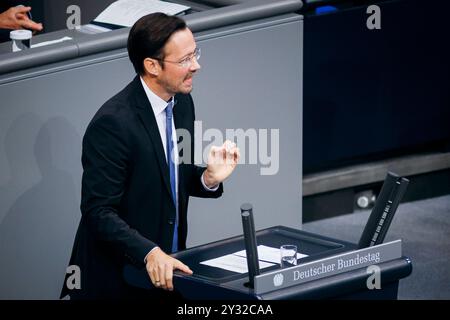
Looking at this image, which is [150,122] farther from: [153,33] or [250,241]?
[250,241]

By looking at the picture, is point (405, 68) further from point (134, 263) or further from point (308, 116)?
point (134, 263)

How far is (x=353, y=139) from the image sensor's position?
244 inches

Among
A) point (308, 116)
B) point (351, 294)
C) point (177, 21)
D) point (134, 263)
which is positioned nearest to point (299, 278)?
point (351, 294)

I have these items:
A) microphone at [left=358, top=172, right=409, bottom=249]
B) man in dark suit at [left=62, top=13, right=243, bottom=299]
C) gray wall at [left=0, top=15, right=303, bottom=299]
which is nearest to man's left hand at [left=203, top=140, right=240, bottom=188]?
man in dark suit at [left=62, top=13, right=243, bottom=299]

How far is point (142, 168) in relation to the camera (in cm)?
366

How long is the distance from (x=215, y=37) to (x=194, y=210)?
0.73m

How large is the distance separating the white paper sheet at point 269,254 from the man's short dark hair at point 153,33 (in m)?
0.65

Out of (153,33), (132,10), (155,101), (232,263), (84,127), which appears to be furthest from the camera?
(132,10)

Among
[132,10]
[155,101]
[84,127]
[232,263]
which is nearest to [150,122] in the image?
[155,101]

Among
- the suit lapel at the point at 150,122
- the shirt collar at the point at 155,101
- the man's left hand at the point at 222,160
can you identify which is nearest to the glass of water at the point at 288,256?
the man's left hand at the point at 222,160

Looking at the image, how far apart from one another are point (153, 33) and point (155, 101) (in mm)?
239

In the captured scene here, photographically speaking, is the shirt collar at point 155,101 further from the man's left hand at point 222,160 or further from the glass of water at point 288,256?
the glass of water at point 288,256

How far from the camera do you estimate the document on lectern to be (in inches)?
195

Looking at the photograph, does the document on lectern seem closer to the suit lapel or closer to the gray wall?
the gray wall
